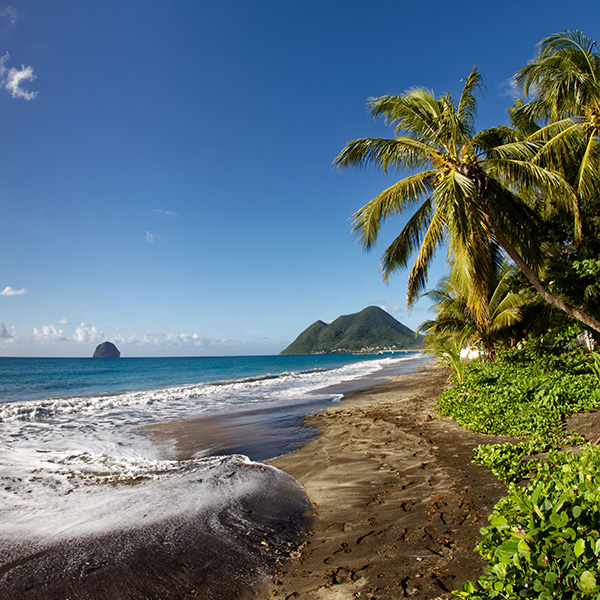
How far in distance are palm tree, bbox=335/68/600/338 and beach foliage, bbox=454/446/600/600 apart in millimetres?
6064

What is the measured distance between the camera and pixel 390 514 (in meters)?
3.90

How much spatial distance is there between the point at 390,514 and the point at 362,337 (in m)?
169

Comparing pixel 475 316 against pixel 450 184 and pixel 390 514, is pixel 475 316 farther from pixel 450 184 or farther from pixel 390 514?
pixel 390 514

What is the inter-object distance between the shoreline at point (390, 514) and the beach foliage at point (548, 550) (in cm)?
84

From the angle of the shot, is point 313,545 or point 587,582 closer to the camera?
point 587,582

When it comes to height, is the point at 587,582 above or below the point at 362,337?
above

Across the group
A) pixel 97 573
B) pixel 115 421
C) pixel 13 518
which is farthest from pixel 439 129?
pixel 115 421

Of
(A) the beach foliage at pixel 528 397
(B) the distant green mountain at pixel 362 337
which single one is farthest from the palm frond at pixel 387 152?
Answer: (B) the distant green mountain at pixel 362 337

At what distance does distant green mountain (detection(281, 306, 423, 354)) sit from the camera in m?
159

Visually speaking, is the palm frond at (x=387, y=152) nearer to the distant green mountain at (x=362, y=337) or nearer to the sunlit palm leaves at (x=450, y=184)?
the sunlit palm leaves at (x=450, y=184)

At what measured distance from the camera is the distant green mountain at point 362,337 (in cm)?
15938

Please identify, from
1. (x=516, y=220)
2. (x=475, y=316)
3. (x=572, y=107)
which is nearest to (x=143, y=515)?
(x=516, y=220)

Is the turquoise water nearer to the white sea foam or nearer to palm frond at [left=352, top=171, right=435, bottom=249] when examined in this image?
the white sea foam

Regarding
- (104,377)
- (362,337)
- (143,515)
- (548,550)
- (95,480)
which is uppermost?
(548,550)
